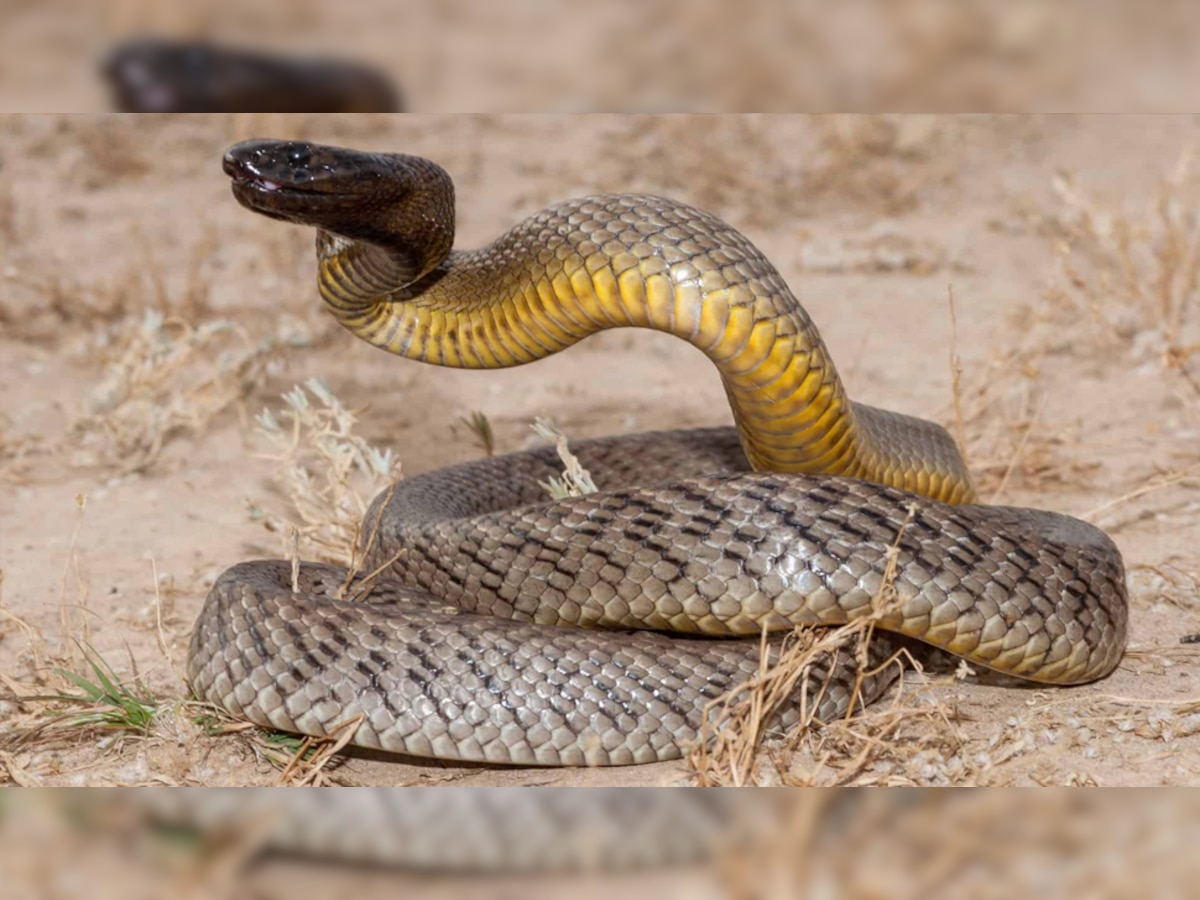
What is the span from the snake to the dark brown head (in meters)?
2.31

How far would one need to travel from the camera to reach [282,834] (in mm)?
766

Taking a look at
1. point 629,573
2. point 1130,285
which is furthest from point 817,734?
point 1130,285

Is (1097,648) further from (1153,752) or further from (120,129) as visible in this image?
(120,129)

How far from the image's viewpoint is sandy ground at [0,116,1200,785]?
3.60 metres

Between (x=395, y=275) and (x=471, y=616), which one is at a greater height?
(x=395, y=275)

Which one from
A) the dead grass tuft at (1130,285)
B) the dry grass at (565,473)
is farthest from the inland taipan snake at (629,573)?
the dead grass tuft at (1130,285)

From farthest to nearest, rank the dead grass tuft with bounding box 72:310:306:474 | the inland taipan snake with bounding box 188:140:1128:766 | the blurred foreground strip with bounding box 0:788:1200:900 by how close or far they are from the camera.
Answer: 1. the dead grass tuft with bounding box 72:310:306:474
2. the inland taipan snake with bounding box 188:140:1128:766
3. the blurred foreground strip with bounding box 0:788:1200:900

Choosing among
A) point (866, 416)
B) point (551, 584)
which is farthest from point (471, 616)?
point (866, 416)

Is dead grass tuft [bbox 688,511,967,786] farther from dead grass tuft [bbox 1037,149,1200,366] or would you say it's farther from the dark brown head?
dead grass tuft [bbox 1037,149,1200,366]

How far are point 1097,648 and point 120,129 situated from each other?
355 inches

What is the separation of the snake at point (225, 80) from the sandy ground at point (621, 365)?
2.47 metres

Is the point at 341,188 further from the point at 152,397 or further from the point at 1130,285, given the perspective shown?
the point at 1130,285

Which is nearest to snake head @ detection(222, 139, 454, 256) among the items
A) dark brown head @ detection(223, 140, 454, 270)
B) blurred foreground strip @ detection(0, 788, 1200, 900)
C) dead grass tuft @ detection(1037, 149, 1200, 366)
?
dark brown head @ detection(223, 140, 454, 270)

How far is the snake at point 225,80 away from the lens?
0.73m
